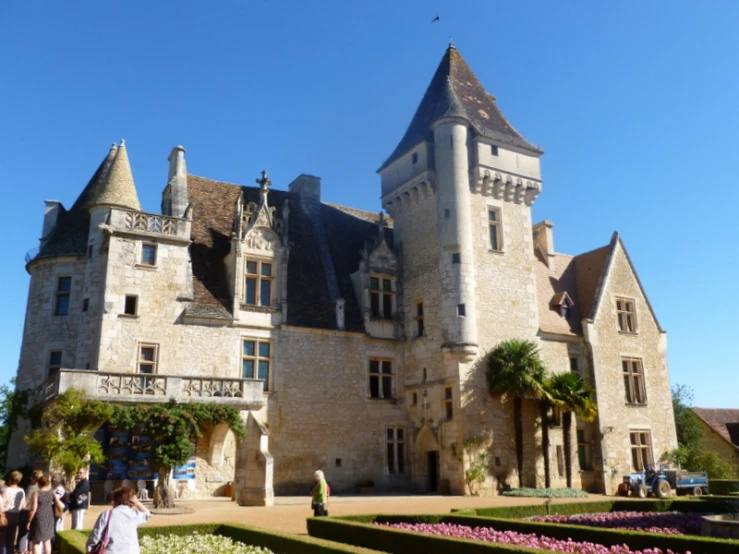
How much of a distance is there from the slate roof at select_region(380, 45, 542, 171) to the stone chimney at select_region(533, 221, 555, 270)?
4.51m

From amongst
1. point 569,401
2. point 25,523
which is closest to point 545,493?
point 569,401

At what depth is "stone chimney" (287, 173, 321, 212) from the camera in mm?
28938

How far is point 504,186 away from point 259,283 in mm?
10651

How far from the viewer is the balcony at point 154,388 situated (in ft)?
59.2

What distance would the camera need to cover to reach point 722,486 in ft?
85.0

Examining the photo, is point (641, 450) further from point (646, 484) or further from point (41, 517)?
point (41, 517)

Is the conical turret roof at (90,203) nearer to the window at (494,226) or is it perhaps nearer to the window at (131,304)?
the window at (131,304)

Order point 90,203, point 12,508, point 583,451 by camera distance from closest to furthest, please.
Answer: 1. point 12,508
2. point 90,203
3. point 583,451

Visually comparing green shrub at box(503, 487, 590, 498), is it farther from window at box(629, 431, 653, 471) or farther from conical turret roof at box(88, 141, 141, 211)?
conical turret roof at box(88, 141, 141, 211)

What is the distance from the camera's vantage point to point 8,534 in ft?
31.4

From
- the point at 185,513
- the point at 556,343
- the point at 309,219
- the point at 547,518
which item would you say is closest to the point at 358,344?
the point at 309,219

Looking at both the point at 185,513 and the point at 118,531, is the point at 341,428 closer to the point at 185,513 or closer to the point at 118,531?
the point at 185,513

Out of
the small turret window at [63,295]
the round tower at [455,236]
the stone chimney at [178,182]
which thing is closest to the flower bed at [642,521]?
the round tower at [455,236]

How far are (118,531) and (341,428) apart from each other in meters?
18.0
